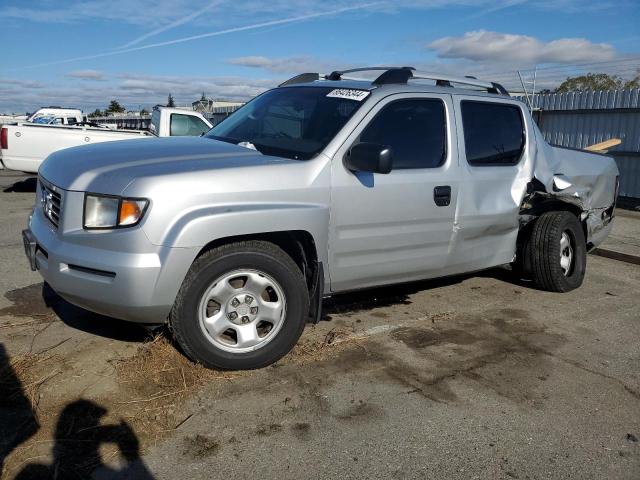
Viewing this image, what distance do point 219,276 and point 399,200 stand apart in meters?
1.48

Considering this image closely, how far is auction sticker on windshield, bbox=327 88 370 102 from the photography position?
170 inches

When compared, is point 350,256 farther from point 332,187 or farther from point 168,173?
point 168,173

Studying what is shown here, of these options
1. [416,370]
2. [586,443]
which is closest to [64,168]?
[416,370]

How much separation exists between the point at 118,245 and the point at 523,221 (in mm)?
3915

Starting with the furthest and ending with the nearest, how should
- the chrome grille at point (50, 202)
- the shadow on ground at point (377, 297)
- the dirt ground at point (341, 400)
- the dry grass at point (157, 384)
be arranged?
the shadow on ground at point (377, 297) < the chrome grille at point (50, 202) < the dry grass at point (157, 384) < the dirt ground at point (341, 400)

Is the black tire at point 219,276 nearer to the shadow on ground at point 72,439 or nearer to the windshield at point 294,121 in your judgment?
the shadow on ground at point 72,439

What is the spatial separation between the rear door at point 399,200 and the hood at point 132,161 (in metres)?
0.61

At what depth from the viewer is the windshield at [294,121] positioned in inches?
164

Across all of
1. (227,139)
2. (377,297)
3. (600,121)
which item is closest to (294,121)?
(227,139)

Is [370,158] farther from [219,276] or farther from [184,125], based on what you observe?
[184,125]

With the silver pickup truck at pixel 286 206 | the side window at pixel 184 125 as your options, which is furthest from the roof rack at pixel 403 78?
the side window at pixel 184 125

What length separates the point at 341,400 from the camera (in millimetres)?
3539

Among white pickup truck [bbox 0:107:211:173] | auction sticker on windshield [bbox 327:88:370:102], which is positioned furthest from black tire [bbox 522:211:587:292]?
white pickup truck [bbox 0:107:211:173]

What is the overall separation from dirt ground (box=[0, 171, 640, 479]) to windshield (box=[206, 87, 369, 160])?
57.3 inches
